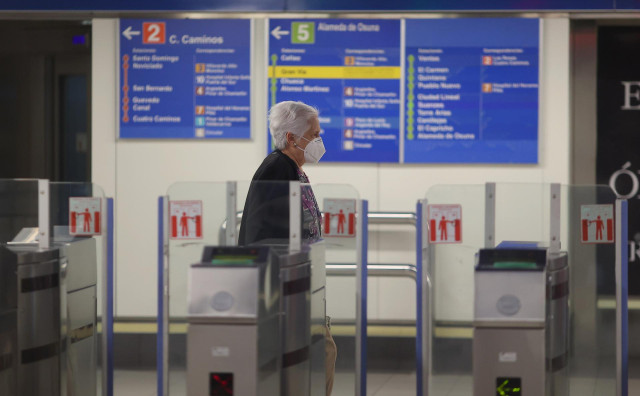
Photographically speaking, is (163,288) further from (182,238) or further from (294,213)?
(294,213)

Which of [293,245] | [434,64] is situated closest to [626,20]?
[434,64]

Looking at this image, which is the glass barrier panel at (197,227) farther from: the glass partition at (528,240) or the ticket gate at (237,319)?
the glass partition at (528,240)

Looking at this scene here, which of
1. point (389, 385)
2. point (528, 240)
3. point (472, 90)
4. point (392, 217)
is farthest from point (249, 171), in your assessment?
point (528, 240)

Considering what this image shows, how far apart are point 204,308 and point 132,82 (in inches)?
112

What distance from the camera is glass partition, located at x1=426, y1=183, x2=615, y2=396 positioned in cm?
481

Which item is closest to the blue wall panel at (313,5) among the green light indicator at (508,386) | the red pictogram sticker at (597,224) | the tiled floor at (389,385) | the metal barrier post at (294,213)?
the red pictogram sticker at (597,224)

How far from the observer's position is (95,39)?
661 centimetres

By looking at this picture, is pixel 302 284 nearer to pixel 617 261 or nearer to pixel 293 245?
pixel 293 245

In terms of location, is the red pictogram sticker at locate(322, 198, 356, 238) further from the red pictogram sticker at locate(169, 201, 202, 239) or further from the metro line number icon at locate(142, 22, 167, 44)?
the metro line number icon at locate(142, 22, 167, 44)

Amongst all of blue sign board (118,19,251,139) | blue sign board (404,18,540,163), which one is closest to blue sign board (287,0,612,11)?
blue sign board (404,18,540,163)

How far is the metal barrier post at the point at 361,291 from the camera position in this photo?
4.94 m

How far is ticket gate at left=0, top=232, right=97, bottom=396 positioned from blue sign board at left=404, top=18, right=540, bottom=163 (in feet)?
7.96

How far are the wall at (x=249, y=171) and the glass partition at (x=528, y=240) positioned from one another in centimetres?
155

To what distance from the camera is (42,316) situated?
4.75m
